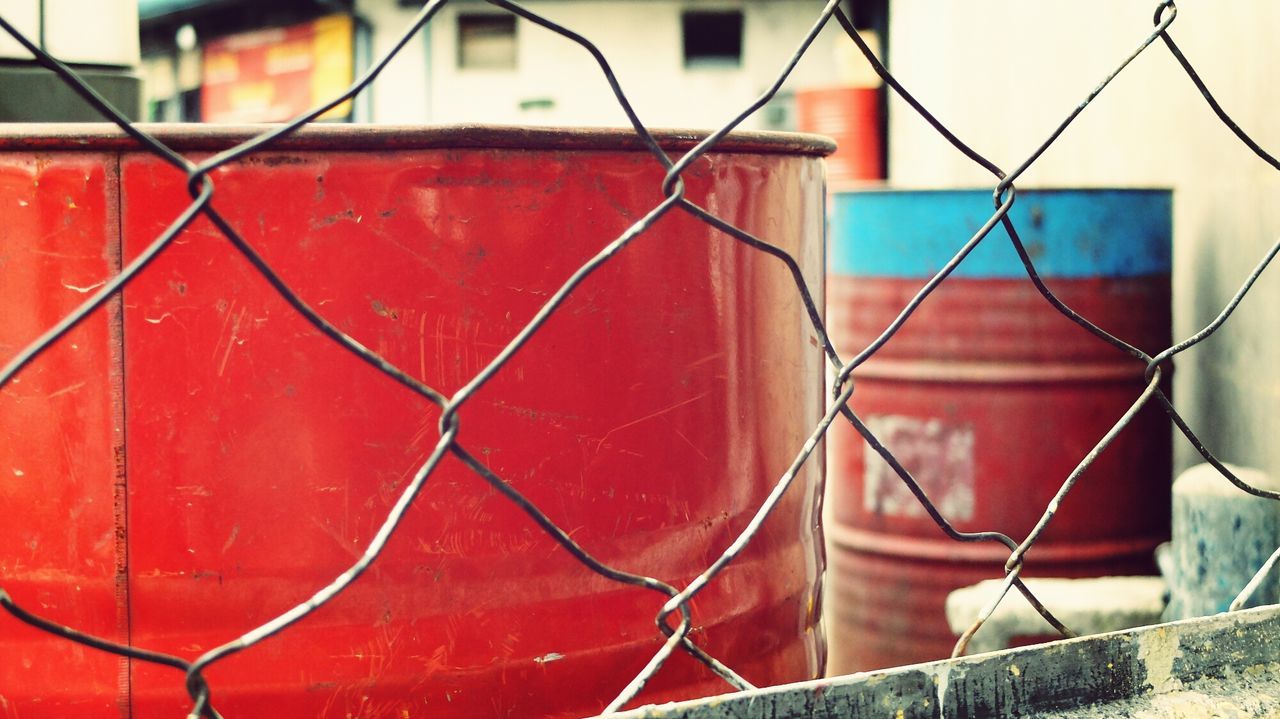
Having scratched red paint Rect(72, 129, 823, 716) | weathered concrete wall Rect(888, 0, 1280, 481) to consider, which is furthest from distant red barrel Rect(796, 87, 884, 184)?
scratched red paint Rect(72, 129, 823, 716)

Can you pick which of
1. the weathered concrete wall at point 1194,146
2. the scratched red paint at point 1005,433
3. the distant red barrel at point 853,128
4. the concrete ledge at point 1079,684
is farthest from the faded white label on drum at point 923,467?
the distant red barrel at point 853,128

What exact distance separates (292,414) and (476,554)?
0.62 feet

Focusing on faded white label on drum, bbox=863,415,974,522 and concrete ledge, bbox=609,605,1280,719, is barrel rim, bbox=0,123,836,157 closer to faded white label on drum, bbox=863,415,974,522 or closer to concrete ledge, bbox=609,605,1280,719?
concrete ledge, bbox=609,605,1280,719

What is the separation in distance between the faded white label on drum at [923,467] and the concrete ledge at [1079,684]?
131cm

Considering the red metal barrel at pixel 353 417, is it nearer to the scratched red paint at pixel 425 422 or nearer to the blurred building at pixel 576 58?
the scratched red paint at pixel 425 422

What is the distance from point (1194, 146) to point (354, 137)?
88.0 inches

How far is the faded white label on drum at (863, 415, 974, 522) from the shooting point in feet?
7.41

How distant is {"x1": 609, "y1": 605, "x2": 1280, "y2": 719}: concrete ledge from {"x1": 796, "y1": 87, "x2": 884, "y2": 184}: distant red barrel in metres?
7.60

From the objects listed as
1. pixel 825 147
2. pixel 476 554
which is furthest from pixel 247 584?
pixel 825 147

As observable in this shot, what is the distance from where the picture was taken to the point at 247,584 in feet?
→ 2.91

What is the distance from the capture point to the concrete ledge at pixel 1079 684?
0.77 m

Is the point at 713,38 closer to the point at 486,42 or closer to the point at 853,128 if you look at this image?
the point at 486,42

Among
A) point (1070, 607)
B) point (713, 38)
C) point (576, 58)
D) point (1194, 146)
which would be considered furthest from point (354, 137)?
point (713, 38)

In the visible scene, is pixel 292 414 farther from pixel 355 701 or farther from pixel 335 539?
pixel 355 701
